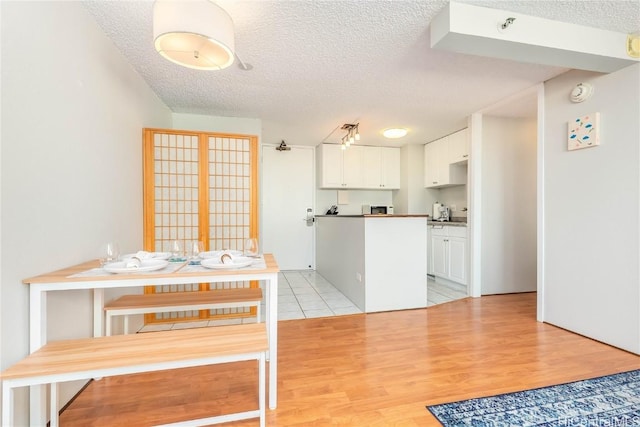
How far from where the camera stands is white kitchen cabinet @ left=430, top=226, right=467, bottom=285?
3877 millimetres

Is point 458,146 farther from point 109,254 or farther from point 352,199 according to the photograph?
point 109,254

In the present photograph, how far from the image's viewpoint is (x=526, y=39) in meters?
1.87

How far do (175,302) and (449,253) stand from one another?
3720 millimetres

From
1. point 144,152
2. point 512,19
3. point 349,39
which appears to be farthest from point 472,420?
point 144,152

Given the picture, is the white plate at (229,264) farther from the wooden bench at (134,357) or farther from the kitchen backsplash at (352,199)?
the kitchen backsplash at (352,199)

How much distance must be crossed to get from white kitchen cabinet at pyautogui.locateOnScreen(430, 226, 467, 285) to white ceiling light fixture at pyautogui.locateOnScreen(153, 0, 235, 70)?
3690 mm

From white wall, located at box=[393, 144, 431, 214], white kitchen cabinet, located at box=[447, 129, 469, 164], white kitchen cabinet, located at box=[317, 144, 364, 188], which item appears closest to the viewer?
white kitchen cabinet, located at box=[447, 129, 469, 164]

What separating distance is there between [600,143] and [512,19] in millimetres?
1414

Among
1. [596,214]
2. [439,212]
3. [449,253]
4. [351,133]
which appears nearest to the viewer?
[596,214]

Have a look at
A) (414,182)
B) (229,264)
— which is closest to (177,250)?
(229,264)

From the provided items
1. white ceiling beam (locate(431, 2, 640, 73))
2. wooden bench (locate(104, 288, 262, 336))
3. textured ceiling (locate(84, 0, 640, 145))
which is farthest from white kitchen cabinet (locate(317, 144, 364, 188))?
white ceiling beam (locate(431, 2, 640, 73))

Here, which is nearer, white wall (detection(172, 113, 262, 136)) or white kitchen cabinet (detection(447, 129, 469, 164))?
white wall (detection(172, 113, 262, 136))

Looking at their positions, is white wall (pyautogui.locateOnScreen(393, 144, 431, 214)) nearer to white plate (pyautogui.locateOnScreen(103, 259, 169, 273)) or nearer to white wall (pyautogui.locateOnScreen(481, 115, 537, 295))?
white wall (pyautogui.locateOnScreen(481, 115, 537, 295))

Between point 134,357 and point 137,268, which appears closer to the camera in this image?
point 134,357
